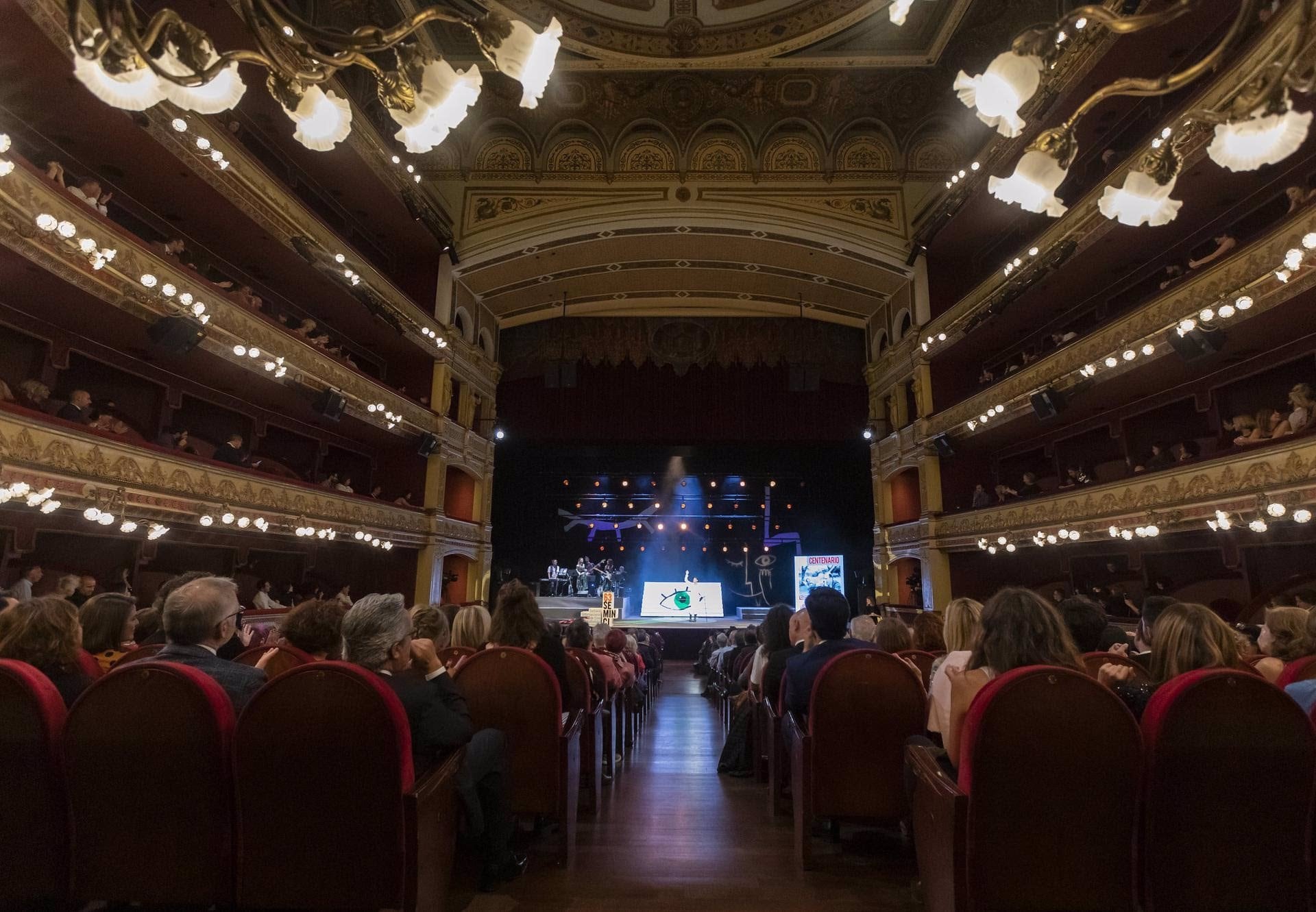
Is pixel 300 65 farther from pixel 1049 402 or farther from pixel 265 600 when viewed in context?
pixel 1049 402

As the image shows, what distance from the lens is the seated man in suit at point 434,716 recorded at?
2186 mm

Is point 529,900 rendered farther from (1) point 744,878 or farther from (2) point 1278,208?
(2) point 1278,208

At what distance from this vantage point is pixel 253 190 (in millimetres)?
8805

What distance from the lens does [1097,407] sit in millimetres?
10352

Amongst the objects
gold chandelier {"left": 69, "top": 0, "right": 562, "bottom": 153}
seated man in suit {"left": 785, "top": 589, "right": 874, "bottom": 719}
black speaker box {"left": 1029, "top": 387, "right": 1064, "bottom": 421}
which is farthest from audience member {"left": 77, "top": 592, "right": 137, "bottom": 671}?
black speaker box {"left": 1029, "top": 387, "right": 1064, "bottom": 421}

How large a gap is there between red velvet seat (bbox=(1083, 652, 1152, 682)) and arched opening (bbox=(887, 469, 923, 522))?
1252 centimetres

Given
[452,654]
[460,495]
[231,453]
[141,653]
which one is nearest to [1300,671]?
[452,654]

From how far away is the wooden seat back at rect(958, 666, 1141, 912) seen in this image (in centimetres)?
180

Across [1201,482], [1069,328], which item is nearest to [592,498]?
[1069,328]

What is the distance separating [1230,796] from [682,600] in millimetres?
15922

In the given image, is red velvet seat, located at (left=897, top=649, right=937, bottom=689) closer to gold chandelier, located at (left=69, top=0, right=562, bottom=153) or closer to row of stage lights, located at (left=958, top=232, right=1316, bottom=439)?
gold chandelier, located at (left=69, top=0, right=562, bottom=153)

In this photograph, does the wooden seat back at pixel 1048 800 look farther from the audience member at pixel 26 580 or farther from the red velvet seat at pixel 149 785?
the audience member at pixel 26 580

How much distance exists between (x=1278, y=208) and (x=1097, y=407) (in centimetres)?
338

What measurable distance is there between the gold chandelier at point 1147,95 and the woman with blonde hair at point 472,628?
11.5 ft
